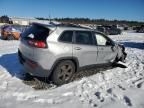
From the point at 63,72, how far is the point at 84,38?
135 cm

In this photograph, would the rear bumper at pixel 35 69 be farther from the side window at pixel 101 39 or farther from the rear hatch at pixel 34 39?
the side window at pixel 101 39

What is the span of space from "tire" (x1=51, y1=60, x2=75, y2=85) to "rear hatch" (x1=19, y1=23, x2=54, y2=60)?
Answer: 30.6 inches

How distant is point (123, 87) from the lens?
21.8 ft

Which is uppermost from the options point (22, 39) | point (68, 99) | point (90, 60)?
point (22, 39)

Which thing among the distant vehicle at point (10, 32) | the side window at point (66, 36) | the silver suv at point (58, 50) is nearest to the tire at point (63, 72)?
the silver suv at point (58, 50)

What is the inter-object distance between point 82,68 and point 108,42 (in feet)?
5.52

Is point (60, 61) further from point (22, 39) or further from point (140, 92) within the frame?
point (140, 92)

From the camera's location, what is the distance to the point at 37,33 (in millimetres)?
6754

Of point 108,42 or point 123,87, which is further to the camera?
point 108,42

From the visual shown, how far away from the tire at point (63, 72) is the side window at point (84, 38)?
2.48 feet

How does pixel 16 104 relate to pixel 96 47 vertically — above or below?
below

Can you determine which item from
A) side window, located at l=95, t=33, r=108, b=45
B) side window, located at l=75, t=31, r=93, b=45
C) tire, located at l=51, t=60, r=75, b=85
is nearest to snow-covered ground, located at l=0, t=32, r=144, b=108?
tire, located at l=51, t=60, r=75, b=85

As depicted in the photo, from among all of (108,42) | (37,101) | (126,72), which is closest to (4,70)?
(37,101)

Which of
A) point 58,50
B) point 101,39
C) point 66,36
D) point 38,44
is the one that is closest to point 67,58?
point 58,50
